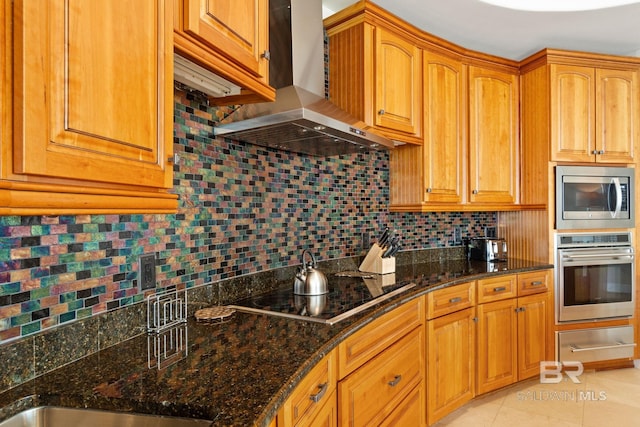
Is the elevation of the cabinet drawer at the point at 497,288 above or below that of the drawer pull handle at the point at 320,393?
above

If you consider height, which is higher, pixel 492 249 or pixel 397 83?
pixel 397 83

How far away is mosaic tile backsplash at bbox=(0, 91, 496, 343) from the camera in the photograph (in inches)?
39.2

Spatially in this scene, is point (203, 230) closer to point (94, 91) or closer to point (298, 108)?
point (298, 108)

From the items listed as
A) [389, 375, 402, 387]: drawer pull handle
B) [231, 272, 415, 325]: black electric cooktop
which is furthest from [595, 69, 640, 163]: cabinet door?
[389, 375, 402, 387]: drawer pull handle

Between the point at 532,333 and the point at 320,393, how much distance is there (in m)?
2.20

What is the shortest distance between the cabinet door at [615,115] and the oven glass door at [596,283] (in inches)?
29.7

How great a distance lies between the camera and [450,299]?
2.29 meters

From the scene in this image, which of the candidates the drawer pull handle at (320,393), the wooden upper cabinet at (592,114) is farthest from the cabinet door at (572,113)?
the drawer pull handle at (320,393)

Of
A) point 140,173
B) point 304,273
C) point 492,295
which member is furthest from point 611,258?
point 140,173

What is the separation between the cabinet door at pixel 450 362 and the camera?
215 centimetres

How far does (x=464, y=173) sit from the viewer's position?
2836 mm

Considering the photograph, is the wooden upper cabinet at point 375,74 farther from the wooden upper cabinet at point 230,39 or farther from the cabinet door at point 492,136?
the wooden upper cabinet at point 230,39

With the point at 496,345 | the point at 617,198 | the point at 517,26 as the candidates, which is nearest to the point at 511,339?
the point at 496,345

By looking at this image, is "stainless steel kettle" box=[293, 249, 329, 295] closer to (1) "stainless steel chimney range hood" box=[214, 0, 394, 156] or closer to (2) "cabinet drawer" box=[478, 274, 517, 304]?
(1) "stainless steel chimney range hood" box=[214, 0, 394, 156]
